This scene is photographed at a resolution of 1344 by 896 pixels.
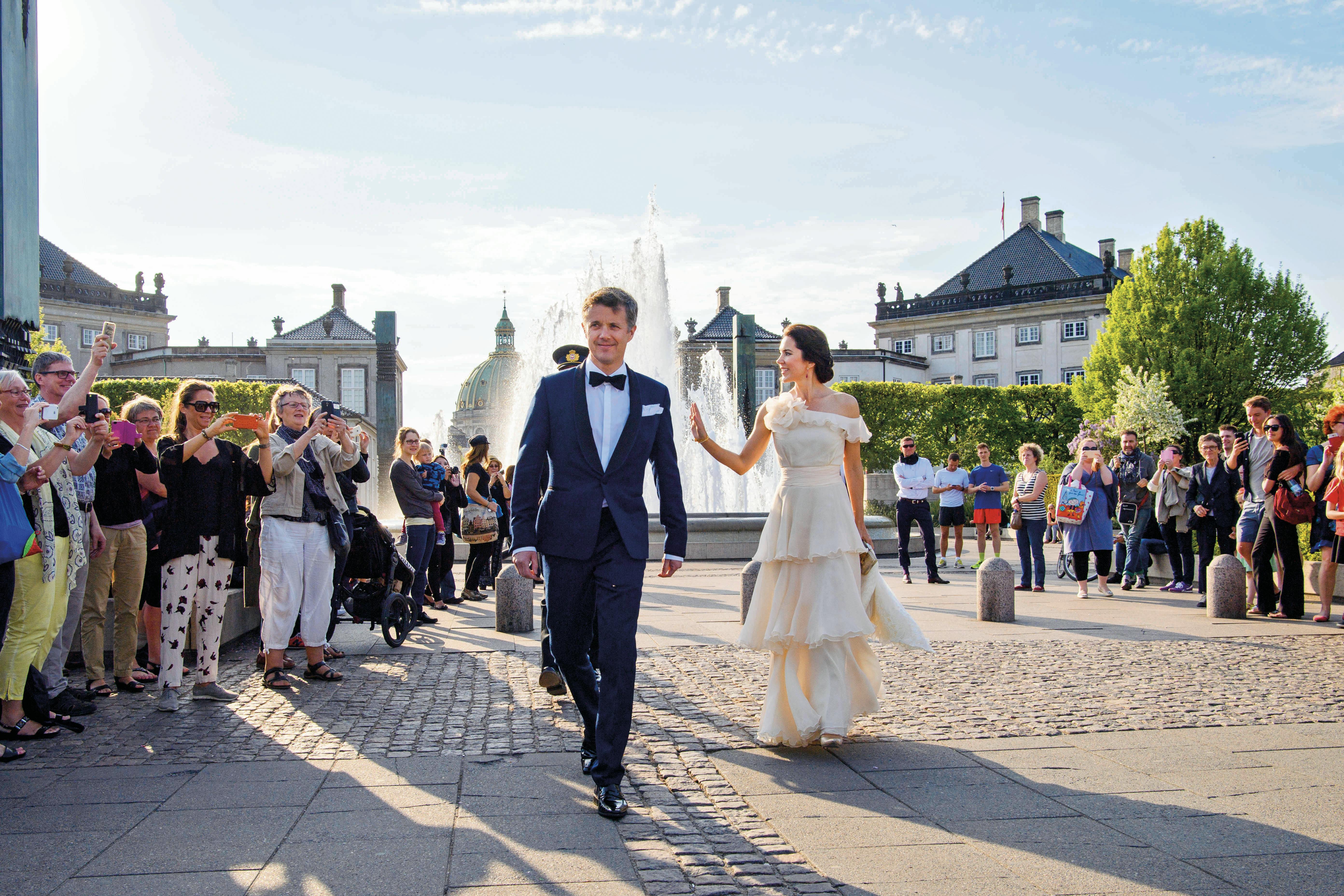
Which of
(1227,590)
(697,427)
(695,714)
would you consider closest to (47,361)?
(697,427)

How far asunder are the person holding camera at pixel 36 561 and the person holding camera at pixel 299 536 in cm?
119

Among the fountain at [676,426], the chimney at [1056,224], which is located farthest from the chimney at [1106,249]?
the fountain at [676,426]

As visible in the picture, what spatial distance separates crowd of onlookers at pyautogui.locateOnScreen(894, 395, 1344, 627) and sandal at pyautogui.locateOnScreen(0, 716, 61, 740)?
32.1 ft

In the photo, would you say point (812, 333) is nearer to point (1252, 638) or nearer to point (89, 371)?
point (89, 371)

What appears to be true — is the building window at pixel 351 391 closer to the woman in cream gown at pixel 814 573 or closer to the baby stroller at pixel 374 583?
the baby stroller at pixel 374 583

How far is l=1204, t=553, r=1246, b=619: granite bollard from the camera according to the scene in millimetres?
9930

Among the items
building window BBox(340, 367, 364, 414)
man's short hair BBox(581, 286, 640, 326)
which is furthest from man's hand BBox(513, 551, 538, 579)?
building window BBox(340, 367, 364, 414)

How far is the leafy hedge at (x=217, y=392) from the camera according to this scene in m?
39.4

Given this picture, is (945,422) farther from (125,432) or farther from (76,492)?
(76,492)

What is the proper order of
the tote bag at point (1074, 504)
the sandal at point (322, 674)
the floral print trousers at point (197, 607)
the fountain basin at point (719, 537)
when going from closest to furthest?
the floral print trousers at point (197, 607) < the sandal at point (322, 674) < the tote bag at point (1074, 504) < the fountain basin at point (719, 537)

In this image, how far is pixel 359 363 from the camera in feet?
229

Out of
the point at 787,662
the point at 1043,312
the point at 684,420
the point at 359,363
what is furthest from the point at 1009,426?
the point at 359,363

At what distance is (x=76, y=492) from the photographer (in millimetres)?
5785

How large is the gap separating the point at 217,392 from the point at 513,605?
38.1 meters
